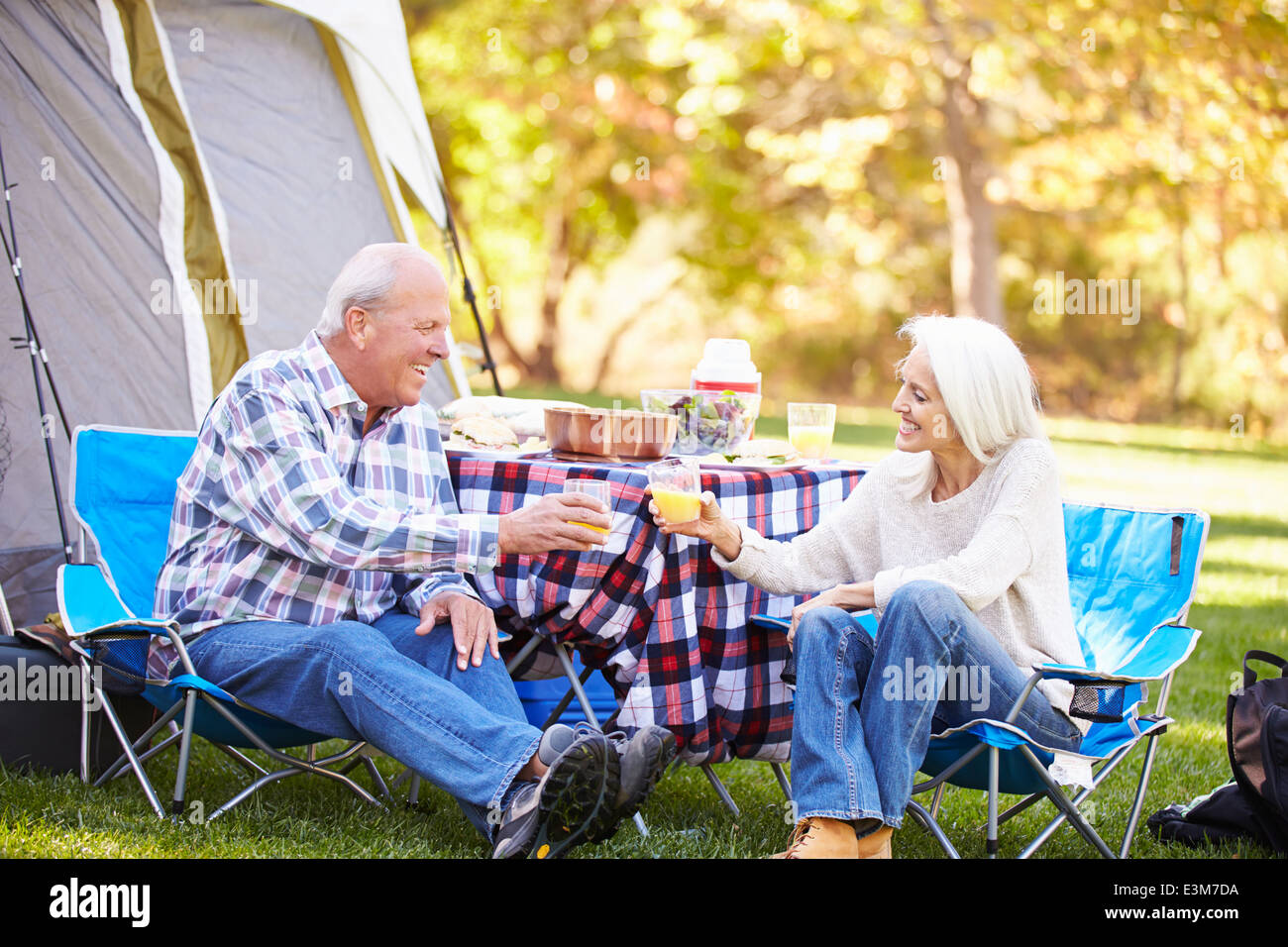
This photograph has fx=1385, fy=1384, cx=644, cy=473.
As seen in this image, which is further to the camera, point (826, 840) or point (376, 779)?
point (376, 779)

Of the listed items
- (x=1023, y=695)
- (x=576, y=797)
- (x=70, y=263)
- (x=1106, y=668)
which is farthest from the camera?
(x=70, y=263)

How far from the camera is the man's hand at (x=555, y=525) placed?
273 centimetres

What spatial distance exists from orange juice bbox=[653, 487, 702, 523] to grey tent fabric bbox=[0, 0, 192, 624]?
7.29ft

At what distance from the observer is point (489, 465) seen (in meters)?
3.13

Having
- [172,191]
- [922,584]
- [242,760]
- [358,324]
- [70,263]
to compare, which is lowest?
[242,760]

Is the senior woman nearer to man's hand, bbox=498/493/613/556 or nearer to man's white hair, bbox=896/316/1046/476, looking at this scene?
man's white hair, bbox=896/316/1046/476

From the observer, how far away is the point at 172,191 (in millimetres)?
4582

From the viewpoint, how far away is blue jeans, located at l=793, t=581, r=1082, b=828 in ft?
8.54

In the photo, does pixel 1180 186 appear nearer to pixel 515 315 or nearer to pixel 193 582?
pixel 515 315

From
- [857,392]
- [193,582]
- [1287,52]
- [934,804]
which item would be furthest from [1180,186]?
[193,582]

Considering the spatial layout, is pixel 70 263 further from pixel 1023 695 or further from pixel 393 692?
pixel 1023 695

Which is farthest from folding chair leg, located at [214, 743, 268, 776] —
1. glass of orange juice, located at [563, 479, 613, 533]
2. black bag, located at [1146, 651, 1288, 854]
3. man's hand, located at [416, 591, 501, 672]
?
black bag, located at [1146, 651, 1288, 854]

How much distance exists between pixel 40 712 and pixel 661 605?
154 cm

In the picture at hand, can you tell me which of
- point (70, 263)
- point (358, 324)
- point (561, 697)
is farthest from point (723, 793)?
point (70, 263)
